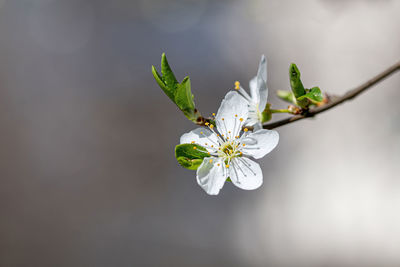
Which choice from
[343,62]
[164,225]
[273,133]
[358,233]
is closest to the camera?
[273,133]

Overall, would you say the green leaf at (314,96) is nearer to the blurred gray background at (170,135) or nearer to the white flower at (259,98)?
the white flower at (259,98)

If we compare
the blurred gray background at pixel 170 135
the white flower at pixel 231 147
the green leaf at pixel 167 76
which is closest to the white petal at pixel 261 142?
the white flower at pixel 231 147

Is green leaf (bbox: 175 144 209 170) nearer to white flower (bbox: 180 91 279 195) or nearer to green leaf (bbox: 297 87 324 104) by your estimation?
white flower (bbox: 180 91 279 195)

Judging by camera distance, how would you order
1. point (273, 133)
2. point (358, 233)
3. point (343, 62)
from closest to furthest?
point (273, 133)
point (358, 233)
point (343, 62)

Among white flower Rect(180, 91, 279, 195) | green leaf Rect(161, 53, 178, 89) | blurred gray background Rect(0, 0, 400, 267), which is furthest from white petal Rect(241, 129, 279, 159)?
blurred gray background Rect(0, 0, 400, 267)

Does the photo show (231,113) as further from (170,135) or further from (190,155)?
(170,135)

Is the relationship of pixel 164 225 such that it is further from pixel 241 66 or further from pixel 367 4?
pixel 367 4

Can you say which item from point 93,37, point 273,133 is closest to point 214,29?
point 93,37
